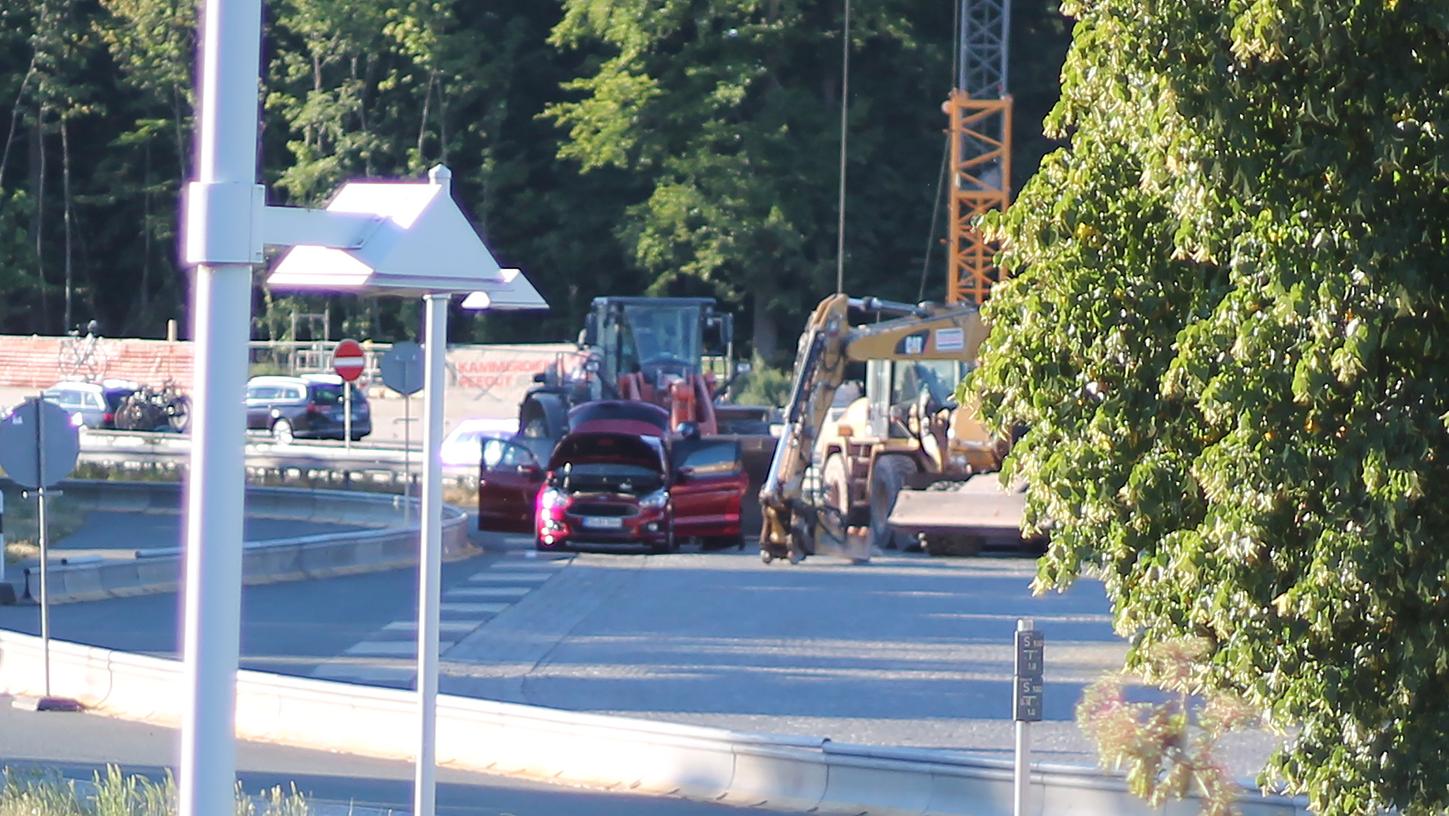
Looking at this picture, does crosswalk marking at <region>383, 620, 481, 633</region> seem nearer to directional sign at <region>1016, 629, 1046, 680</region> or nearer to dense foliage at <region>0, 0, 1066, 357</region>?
directional sign at <region>1016, 629, 1046, 680</region>

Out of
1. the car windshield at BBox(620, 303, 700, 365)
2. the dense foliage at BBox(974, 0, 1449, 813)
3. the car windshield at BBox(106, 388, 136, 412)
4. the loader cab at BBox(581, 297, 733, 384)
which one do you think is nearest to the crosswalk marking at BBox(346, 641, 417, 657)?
the dense foliage at BBox(974, 0, 1449, 813)

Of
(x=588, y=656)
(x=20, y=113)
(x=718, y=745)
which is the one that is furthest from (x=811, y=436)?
(x=20, y=113)

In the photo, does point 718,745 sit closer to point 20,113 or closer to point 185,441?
point 185,441

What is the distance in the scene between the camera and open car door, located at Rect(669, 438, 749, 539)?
2698cm

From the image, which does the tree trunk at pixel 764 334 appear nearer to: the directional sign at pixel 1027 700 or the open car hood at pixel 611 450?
the open car hood at pixel 611 450

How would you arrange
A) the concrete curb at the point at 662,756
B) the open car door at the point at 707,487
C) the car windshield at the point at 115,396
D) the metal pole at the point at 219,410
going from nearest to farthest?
the metal pole at the point at 219,410 → the concrete curb at the point at 662,756 → the open car door at the point at 707,487 → the car windshield at the point at 115,396

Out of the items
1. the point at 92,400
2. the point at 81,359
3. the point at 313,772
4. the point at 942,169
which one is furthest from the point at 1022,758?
the point at 81,359

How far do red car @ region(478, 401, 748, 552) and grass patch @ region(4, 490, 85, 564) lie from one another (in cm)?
620

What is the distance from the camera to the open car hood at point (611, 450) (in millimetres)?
26609

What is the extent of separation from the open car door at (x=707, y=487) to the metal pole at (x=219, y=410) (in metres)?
22.3

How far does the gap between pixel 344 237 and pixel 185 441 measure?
42658 mm

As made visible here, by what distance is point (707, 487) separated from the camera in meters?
27.2

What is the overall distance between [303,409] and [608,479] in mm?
29994

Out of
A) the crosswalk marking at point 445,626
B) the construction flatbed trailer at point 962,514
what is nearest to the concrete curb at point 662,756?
the crosswalk marking at point 445,626
